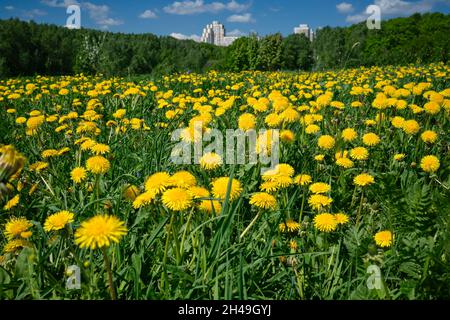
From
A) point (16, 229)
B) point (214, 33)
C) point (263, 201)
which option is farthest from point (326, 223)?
point (214, 33)

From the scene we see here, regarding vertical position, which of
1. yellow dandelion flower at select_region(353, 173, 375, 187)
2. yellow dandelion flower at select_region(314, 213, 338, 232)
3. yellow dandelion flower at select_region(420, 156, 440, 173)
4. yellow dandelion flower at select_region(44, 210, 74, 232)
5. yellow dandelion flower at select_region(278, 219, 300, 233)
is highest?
yellow dandelion flower at select_region(420, 156, 440, 173)

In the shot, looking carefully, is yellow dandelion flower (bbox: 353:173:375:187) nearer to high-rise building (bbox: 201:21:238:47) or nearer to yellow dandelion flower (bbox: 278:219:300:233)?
yellow dandelion flower (bbox: 278:219:300:233)

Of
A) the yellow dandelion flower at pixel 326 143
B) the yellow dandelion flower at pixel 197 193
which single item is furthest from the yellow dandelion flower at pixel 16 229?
the yellow dandelion flower at pixel 326 143

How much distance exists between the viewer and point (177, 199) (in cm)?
122

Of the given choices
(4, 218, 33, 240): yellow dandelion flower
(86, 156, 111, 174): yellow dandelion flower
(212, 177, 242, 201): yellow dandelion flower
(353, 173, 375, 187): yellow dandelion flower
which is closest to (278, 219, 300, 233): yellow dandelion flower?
(212, 177, 242, 201): yellow dandelion flower

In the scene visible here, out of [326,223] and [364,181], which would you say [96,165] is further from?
[364,181]

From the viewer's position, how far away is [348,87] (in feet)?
17.5

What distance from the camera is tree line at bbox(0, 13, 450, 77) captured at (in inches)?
724

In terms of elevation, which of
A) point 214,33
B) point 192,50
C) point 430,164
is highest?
point 214,33

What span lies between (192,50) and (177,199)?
37.2 m
